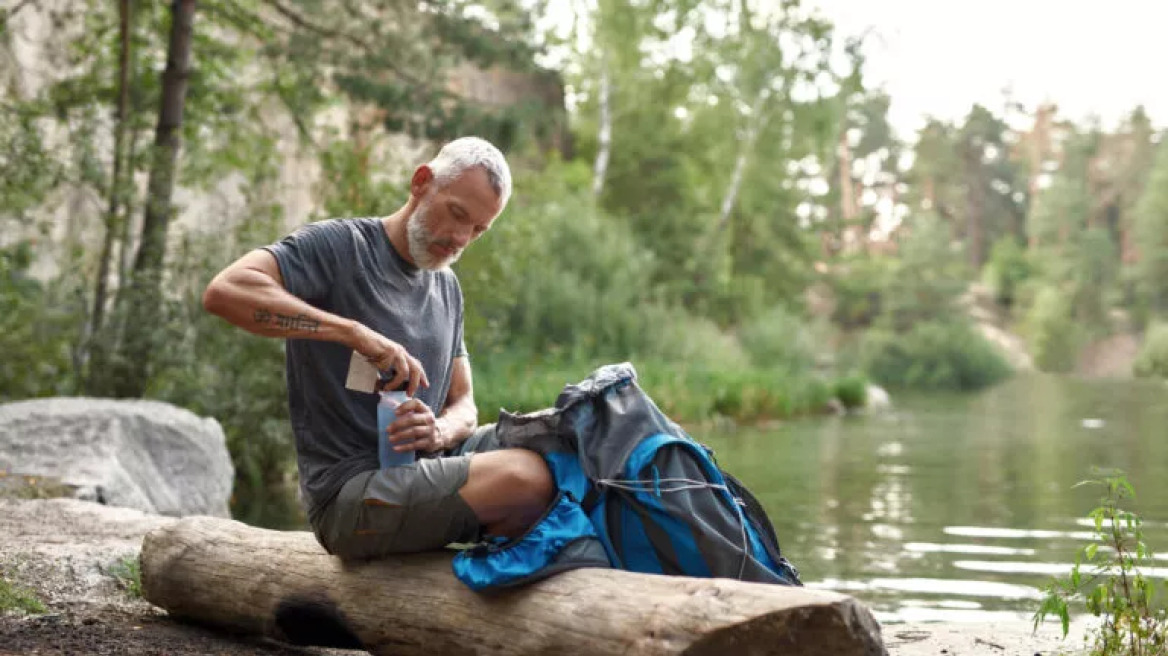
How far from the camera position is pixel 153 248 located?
11555 mm

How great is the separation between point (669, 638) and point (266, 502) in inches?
333

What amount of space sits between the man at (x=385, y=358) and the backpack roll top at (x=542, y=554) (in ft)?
0.56

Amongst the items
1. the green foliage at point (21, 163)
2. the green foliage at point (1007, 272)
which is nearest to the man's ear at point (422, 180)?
the green foliage at point (21, 163)

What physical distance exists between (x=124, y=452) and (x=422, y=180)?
209 inches

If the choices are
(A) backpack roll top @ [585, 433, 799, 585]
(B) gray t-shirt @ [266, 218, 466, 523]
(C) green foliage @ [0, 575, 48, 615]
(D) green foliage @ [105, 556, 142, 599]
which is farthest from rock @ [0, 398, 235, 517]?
(A) backpack roll top @ [585, 433, 799, 585]

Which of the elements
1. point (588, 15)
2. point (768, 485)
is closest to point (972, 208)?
point (588, 15)

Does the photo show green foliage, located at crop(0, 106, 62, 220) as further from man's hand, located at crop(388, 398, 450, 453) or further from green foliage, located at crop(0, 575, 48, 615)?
man's hand, located at crop(388, 398, 450, 453)

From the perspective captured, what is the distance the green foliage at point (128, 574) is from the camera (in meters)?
5.26

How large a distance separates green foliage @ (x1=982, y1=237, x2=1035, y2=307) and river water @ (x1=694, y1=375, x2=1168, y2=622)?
157ft

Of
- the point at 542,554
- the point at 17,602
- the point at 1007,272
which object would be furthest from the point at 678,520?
the point at 1007,272

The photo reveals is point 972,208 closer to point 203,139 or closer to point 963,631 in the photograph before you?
point 203,139

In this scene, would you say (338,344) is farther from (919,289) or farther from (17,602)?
(919,289)

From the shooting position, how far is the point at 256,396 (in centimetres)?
1189

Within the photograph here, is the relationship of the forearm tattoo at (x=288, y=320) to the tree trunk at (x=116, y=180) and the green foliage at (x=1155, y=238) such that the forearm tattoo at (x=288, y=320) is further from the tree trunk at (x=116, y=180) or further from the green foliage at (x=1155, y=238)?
the green foliage at (x=1155, y=238)
